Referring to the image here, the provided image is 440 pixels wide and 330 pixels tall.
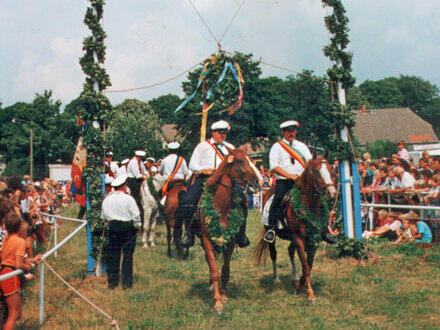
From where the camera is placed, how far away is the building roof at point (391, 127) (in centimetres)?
5750

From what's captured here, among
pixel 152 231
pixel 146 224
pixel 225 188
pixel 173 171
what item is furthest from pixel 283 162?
pixel 152 231

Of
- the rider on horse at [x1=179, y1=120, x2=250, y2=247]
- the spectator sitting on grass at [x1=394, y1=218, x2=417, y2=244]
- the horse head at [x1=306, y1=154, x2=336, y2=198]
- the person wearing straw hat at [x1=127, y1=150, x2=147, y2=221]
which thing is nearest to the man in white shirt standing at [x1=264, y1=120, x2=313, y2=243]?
the horse head at [x1=306, y1=154, x2=336, y2=198]

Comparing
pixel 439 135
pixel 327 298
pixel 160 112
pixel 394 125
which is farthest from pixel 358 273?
pixel 439 135

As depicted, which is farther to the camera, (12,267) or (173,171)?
(173,171)

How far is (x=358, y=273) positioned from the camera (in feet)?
29.7

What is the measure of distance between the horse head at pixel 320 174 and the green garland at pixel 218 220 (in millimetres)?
1251

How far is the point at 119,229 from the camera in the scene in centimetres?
869

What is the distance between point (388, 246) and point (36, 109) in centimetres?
5528

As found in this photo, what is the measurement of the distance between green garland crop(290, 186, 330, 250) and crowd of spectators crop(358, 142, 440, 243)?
3344 millimetres

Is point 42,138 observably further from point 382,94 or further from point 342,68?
point 382,94

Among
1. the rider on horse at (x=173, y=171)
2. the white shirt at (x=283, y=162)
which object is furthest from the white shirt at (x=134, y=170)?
the white shirt at (x=283, y=162)

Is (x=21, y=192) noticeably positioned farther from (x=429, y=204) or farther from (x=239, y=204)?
(x=429, y=204)

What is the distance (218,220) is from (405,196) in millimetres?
5996

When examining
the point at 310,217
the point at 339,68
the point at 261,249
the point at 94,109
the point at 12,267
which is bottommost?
the point at 261,249
